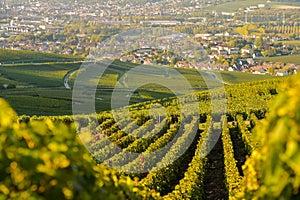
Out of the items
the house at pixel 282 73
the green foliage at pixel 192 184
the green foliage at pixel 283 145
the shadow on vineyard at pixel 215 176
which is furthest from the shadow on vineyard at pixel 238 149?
the house at pixel 282 73

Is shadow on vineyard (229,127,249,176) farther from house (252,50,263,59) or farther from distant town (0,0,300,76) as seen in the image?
house (252,50,263,59)

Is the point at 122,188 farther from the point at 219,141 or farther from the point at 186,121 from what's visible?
the point at 186,121

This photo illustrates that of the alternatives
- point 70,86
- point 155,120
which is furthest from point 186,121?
point 70,86

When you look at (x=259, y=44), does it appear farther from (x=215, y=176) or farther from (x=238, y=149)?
(x=215, y=176)

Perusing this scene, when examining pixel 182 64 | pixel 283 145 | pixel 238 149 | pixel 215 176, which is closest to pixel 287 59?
pixel 182 64

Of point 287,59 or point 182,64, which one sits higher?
point 287,59

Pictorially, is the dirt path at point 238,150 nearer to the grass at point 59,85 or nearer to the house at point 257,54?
the grass at point 59,85

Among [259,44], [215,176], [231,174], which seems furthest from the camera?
[259,44]
